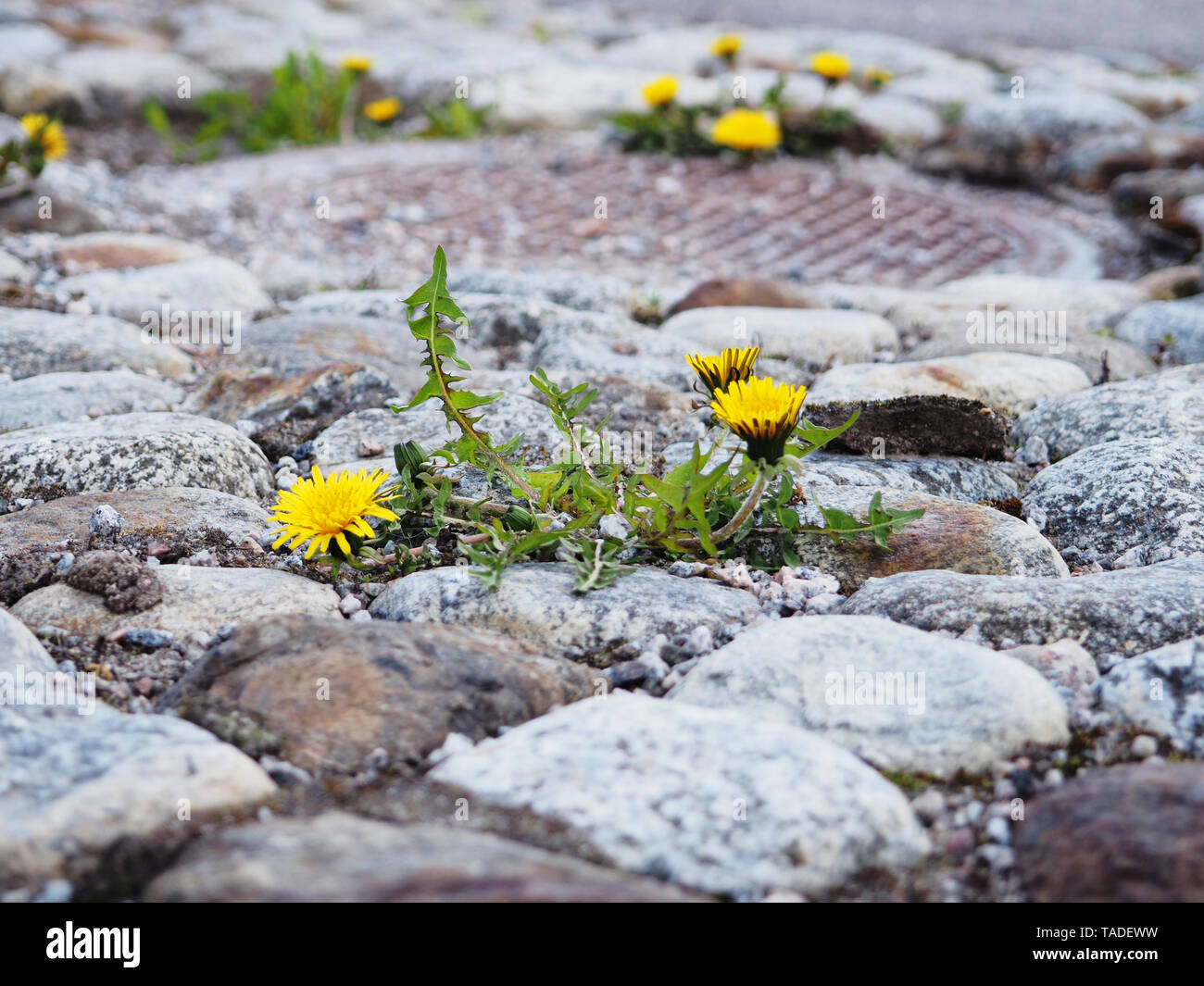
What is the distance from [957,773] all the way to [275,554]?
1633 mm

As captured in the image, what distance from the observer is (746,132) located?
20.8 feet

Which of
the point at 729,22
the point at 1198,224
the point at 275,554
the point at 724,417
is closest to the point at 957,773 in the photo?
the point at 724,417

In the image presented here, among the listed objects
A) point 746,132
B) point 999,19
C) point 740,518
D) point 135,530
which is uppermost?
point 999,19

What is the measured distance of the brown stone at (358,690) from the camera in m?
1.70

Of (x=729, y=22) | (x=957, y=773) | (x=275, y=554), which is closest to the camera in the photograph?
(x=957, y=773)

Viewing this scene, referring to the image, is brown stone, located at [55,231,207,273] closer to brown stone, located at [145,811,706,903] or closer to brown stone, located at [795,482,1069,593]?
brown stone, located at [795,482,1069,593]

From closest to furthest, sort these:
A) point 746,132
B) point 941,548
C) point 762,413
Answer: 1. point 762,413
2. point 941,548
3. point 746,132

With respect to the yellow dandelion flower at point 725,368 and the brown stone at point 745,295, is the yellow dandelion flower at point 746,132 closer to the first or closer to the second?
the brown stone at point 745,295

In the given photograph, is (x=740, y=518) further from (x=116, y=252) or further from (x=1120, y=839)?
(x=116, y=252)

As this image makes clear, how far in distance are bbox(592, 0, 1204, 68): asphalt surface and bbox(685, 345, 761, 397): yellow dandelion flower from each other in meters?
10.1

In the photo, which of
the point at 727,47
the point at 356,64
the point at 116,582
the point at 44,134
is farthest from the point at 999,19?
the point at 116,582

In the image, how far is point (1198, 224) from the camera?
4.99m

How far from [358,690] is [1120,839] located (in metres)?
1.19
